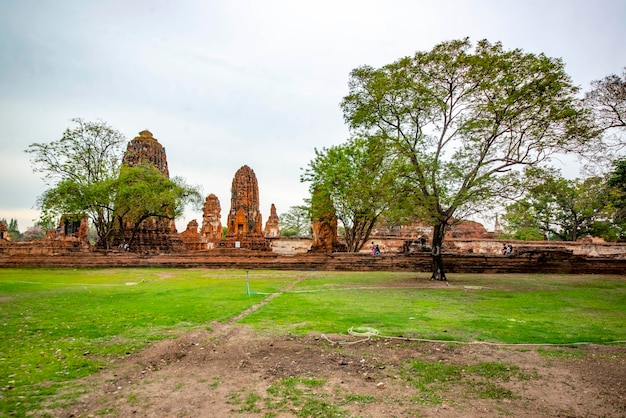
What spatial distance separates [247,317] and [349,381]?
3853 millimetres

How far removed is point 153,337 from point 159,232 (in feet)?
111

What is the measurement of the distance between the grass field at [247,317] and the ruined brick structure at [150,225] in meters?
24.1

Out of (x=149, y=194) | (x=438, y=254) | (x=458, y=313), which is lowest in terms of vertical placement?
(x=458, y=313)

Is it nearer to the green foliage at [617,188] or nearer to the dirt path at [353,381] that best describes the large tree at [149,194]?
the dirt path at [353,381]

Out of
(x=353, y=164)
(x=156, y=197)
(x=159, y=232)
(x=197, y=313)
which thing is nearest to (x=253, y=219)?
(x=159, y=232)

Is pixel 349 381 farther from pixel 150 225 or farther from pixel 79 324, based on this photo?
pixel 150 225

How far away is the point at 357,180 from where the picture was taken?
1623 cm

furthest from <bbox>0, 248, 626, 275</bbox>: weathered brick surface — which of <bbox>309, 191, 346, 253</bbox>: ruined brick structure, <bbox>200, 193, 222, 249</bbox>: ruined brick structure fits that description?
<bbox>200, 193, 222, 249</bbox>: ruined brick structure

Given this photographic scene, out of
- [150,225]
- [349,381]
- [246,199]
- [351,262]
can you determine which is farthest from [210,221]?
[349,381]

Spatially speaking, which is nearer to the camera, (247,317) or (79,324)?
(79,324)

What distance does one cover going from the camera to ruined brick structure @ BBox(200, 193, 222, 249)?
39594mm

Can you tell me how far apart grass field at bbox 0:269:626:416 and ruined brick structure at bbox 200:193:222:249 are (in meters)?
26.5

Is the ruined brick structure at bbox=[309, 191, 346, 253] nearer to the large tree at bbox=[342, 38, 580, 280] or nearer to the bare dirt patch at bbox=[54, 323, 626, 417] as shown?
the large tree at bbox=[342, 38, 580, 280]

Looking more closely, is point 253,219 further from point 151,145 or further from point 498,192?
point 498,192
